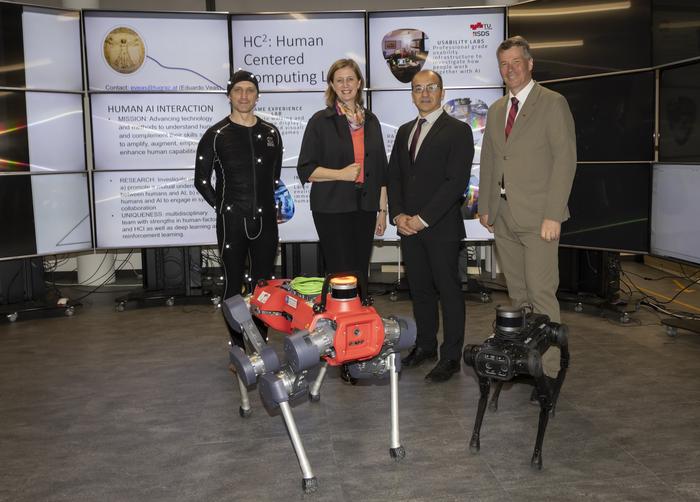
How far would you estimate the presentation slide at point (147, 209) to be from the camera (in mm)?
5812

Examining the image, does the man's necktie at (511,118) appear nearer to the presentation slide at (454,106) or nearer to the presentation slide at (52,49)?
the presentation slide at (454,106)

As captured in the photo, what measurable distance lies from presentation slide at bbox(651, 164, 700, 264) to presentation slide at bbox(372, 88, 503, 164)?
1.45m

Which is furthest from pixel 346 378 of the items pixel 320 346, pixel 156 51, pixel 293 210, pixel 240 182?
pixel 156 51

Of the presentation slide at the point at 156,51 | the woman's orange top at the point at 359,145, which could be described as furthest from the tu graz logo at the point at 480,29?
the woman's orange top at the point at 359,145

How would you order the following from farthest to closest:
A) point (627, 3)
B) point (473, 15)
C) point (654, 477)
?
1. point (473, 15)
2. point (627, 3)
3. point (654, 477)

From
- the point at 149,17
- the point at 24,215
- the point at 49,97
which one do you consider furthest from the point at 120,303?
the point at 149,17

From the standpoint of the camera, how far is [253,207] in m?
3.98

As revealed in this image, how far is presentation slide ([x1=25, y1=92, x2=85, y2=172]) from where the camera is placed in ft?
18.0

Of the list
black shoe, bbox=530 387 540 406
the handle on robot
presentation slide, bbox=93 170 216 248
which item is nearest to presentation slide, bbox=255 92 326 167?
presentation slide, bbox=93 170 216 248

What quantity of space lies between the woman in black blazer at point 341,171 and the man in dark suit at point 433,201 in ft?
0.60

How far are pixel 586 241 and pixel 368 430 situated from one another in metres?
2.83

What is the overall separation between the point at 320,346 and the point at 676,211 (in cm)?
312

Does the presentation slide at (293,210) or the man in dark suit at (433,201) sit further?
the presentation slide at (293,210)

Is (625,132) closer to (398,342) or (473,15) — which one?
(473,15)
